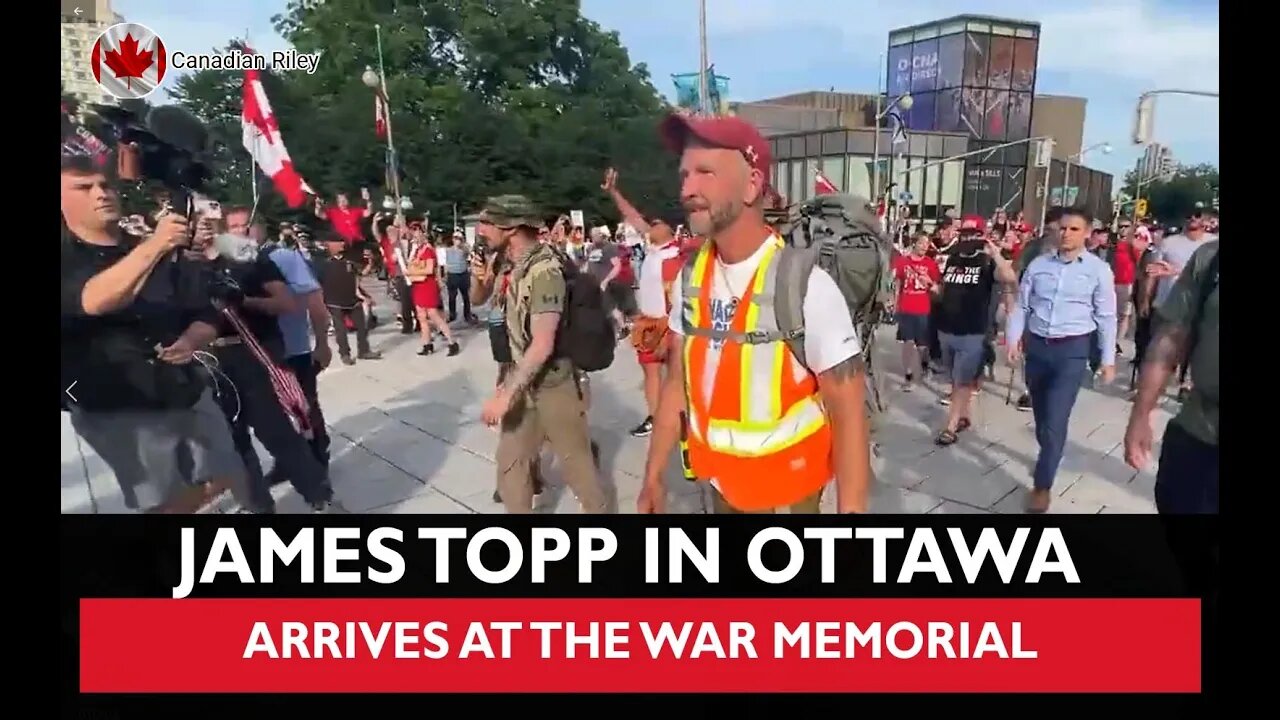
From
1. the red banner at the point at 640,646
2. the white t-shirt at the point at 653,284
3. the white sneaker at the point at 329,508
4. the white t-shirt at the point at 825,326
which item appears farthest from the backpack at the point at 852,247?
the white sneaker at the point at 329,508

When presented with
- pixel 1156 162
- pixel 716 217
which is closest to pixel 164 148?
pixel 716 217

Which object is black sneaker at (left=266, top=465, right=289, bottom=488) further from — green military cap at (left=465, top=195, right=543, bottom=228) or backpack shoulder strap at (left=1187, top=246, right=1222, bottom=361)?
backpack shoulder strap at (left=1187, top=246, right=1222, bottom=361)

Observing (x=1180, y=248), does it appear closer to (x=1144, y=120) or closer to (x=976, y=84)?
(x=1144, y=120)

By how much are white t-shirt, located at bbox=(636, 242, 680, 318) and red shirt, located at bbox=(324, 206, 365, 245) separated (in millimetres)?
909

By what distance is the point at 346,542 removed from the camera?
200 centimetres

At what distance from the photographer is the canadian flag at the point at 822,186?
2049 mm

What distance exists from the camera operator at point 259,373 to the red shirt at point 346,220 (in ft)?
0.76

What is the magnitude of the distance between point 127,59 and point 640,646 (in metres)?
1.86

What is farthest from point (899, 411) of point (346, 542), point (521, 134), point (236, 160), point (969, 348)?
point (236, 160)

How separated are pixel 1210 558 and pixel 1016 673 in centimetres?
58

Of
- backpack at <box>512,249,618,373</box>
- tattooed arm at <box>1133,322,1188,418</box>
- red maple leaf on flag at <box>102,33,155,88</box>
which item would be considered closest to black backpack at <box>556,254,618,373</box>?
backpack at <box>512,249,618,373</box>

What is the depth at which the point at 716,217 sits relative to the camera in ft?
5.50

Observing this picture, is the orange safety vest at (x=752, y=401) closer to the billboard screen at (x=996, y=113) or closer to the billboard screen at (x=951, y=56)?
the billboard screen at (x=951, y=56)

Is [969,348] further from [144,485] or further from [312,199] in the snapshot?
[144,485]
